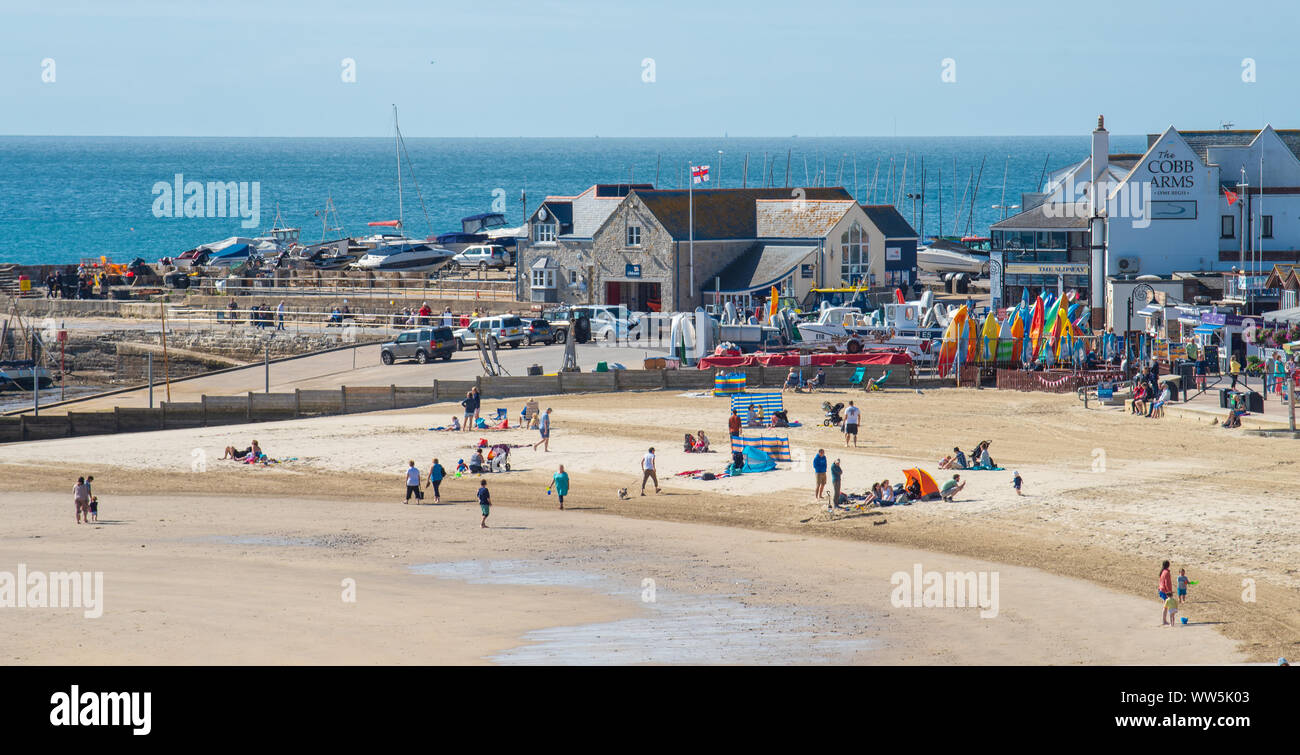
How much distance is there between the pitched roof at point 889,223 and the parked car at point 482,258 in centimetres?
2428

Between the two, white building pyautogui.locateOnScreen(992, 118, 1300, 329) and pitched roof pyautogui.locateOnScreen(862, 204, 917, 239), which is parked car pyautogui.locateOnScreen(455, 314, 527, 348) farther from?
white building pyautogui.locateOnScreen(992, 118, 1300, 329)

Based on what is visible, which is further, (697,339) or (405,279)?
(405,279)

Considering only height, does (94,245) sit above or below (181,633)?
above

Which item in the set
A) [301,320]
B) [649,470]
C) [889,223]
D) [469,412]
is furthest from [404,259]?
[649,470]

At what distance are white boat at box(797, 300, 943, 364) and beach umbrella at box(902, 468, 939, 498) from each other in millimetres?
16729

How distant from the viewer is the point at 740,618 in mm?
23031

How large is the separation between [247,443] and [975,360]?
22843 mm

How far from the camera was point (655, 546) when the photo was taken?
28.3 metres

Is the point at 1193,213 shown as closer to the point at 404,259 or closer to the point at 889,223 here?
the point at 889,223

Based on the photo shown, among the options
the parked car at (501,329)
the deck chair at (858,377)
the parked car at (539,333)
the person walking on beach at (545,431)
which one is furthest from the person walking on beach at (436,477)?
the parked car at (539,333)

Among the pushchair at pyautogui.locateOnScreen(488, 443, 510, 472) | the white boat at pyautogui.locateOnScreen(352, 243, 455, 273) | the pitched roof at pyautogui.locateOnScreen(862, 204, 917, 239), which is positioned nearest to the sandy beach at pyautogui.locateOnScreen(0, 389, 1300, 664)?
the pushchair at pyautogui.locateOnScreen(488, 443, 510, 472)

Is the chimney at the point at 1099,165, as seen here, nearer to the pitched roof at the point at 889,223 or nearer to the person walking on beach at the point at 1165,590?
the pitched roof at the point at 889,223
